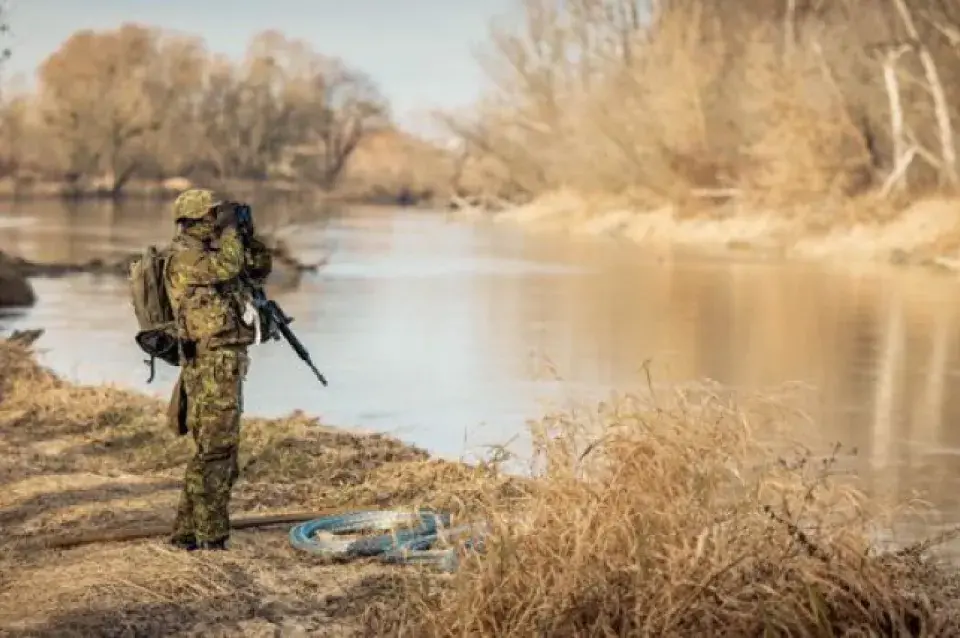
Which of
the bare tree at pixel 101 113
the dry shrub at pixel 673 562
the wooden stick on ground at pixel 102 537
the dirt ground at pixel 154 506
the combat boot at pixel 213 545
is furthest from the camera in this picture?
the bare tree at pixel 101 113

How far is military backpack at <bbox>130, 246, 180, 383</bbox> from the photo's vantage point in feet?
18.4

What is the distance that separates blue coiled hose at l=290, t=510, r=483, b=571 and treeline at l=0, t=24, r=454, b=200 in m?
46.6

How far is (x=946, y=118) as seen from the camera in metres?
29.0

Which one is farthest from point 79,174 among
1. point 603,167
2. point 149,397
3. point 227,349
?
point 227,349

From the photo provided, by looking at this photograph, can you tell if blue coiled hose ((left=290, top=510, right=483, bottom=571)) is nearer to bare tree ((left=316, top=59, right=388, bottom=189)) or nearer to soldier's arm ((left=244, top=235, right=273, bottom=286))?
soldier's arm ((left=244, top=235, right=273, bottom=286))

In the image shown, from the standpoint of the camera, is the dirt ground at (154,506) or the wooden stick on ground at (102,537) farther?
the wooden stick on ground at (102,537)

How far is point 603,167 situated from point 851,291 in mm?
21629

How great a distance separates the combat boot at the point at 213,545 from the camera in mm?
5773

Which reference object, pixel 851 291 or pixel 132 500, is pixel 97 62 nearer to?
pixel 851 291

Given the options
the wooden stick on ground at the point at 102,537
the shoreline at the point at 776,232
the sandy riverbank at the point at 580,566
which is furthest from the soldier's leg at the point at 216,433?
the shoreline at the point at 776,232

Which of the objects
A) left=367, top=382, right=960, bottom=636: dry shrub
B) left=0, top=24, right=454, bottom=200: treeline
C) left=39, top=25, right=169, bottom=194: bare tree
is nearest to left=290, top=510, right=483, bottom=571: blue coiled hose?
left=367, top=382, right=960, bottom=636: dry shrub

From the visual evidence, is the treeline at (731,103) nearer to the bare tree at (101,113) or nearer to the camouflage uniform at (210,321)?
the bare tree at (101,113)

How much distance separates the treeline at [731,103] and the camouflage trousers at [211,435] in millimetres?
25292

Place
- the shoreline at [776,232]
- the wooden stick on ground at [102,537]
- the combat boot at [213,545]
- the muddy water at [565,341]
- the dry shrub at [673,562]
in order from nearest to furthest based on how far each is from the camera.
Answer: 1. the dry shrub at [673,562]
2. the combat boot at [213,545]
3. the wooden stick on ground at [102,537]
4. the muddy water at [565,341]
5. the shoreline at [776,232]
